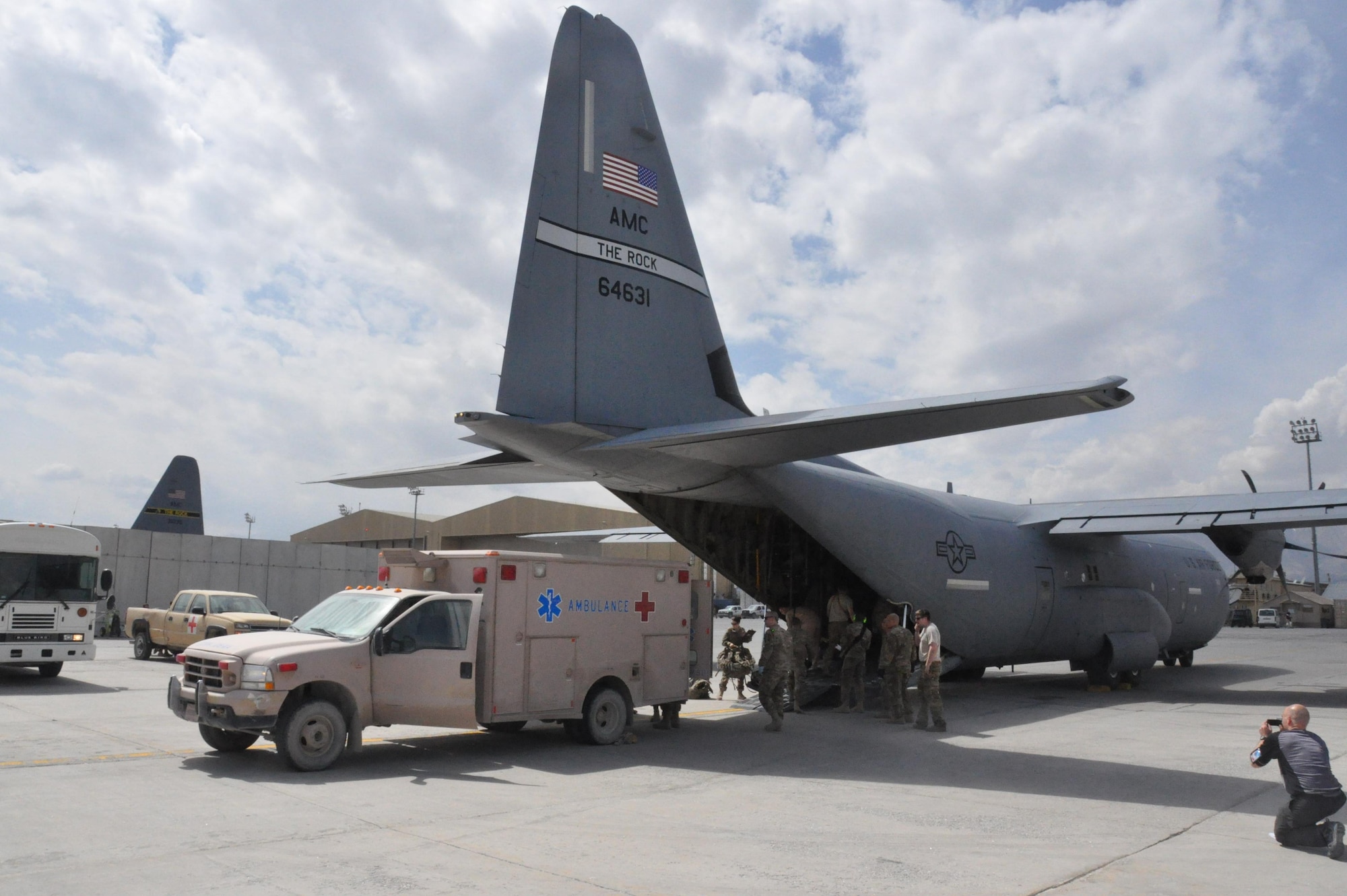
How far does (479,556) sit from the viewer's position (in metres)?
10.5

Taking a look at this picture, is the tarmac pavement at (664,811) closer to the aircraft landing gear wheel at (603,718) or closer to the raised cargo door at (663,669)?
the aircraft landing gear wheel at (603,718)

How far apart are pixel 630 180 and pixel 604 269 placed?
1.31 metres

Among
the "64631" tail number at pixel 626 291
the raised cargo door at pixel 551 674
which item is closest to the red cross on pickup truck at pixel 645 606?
the raised cargo door at pixel 551 674

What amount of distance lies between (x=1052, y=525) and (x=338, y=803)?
14779 mm

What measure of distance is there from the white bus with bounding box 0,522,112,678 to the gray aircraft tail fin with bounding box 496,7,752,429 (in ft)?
36.0

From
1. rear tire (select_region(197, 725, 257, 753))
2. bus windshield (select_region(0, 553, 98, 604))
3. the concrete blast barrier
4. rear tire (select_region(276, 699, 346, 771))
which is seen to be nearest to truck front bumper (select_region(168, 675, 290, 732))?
rear tire (select_region(276, 699, 346, 771))

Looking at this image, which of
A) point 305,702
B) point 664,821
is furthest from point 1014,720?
point 305,702

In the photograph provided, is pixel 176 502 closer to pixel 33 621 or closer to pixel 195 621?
pixel 195 621

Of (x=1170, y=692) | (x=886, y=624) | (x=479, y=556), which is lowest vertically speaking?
(x=1170, y=692)

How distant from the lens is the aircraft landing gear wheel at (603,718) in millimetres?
11180

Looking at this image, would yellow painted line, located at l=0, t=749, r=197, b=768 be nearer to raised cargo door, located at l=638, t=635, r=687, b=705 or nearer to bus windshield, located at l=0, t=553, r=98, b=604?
raised cargo door, located at l=638, t=635, r=687, b=705

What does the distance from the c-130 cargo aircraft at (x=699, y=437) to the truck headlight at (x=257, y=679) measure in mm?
3014

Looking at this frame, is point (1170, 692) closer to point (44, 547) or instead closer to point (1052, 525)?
point (1052, 525)

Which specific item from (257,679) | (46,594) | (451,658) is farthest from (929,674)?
(46,594)
